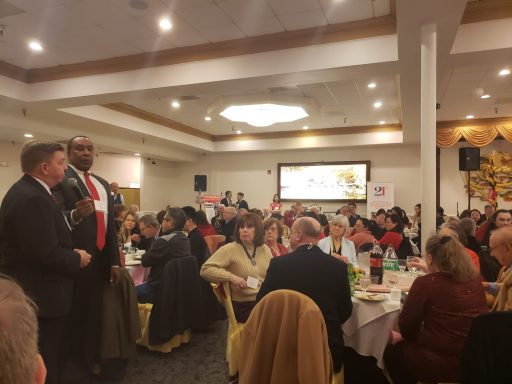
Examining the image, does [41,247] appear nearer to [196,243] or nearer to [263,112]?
[196,243]

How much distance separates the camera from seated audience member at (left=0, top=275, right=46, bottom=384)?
64cm

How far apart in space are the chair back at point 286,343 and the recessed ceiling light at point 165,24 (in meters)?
4.06

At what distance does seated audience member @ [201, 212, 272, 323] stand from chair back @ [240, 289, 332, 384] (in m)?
1.23

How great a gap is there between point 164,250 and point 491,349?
258 centimetres

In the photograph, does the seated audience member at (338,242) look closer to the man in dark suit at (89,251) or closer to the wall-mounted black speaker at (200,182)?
the man in dark suit at (89,251)

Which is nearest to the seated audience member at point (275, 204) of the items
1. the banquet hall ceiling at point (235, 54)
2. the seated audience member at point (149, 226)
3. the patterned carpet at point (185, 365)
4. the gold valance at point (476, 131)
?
the banquet hall ceiling at point (235, 54)

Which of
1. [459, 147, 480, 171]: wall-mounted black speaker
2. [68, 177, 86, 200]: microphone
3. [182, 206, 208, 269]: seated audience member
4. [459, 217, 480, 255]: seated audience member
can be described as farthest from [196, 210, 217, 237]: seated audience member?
[459, 147, 480, 171]: wall-mounted black speaker

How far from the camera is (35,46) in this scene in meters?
5.48

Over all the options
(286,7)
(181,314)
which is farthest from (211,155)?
(181,314)

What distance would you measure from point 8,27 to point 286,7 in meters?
3.53

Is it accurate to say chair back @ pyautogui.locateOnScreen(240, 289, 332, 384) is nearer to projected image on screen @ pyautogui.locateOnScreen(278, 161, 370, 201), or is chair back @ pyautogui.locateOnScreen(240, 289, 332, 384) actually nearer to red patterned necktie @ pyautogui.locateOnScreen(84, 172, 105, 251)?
red patterned necktie @ pyautogui.locateOnScreen(84, 172, 105, 251)

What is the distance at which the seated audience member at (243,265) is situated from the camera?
294 centimetres

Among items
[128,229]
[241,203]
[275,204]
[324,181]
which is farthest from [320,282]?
[324,181]

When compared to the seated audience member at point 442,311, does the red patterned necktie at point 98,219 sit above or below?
above
